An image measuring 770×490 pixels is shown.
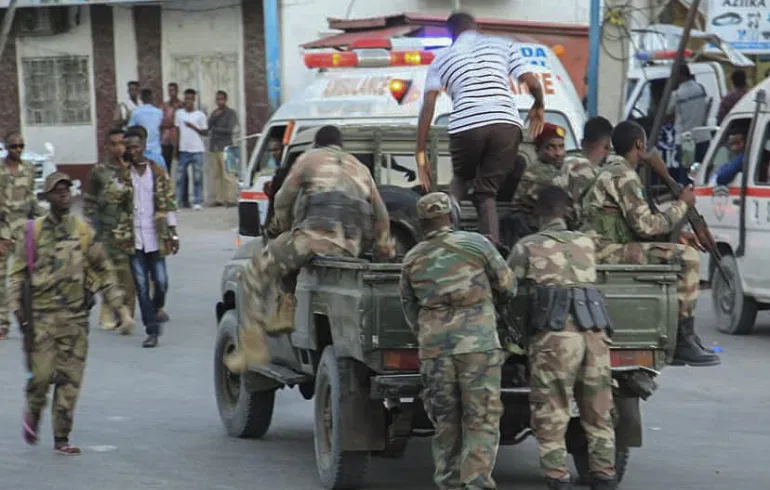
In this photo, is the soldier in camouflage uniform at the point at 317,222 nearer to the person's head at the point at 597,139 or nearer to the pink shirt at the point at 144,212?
the person's head at the point at 597,139

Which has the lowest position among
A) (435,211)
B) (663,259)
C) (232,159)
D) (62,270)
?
(232,159)

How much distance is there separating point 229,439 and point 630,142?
3097 millimetres

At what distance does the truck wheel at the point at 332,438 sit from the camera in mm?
8148

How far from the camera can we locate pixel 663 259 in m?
8.66

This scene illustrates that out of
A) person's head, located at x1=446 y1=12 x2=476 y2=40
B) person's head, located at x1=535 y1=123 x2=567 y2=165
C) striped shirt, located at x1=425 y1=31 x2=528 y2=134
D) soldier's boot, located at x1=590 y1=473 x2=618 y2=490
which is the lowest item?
soldier's boot, located at x1=590 y1=473 x2=618 y2=490

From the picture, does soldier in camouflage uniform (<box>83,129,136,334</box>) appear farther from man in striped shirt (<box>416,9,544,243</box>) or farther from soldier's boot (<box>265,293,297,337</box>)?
soldier's boot (<box>265,293,297,337</box>)

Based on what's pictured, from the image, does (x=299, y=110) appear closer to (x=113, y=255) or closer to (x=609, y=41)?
(x=113, y=255)

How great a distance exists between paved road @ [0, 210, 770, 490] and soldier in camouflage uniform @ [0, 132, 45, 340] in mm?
769

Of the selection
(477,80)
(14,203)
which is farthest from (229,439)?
(14,203)

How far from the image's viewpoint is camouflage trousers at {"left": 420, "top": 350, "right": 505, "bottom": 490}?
7.54 meters

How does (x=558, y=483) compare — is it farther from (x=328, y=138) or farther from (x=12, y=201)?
(x=12, y=201)

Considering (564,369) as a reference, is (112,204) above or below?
below

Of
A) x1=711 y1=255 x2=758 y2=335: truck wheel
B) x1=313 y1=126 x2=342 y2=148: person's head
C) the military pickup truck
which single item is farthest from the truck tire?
x1=711 y1=255 x2=758 y2=335: truck wheel

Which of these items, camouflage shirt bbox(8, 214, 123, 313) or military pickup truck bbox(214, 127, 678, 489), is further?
camouflage shirt bbox(8, 214, 123, 313)
